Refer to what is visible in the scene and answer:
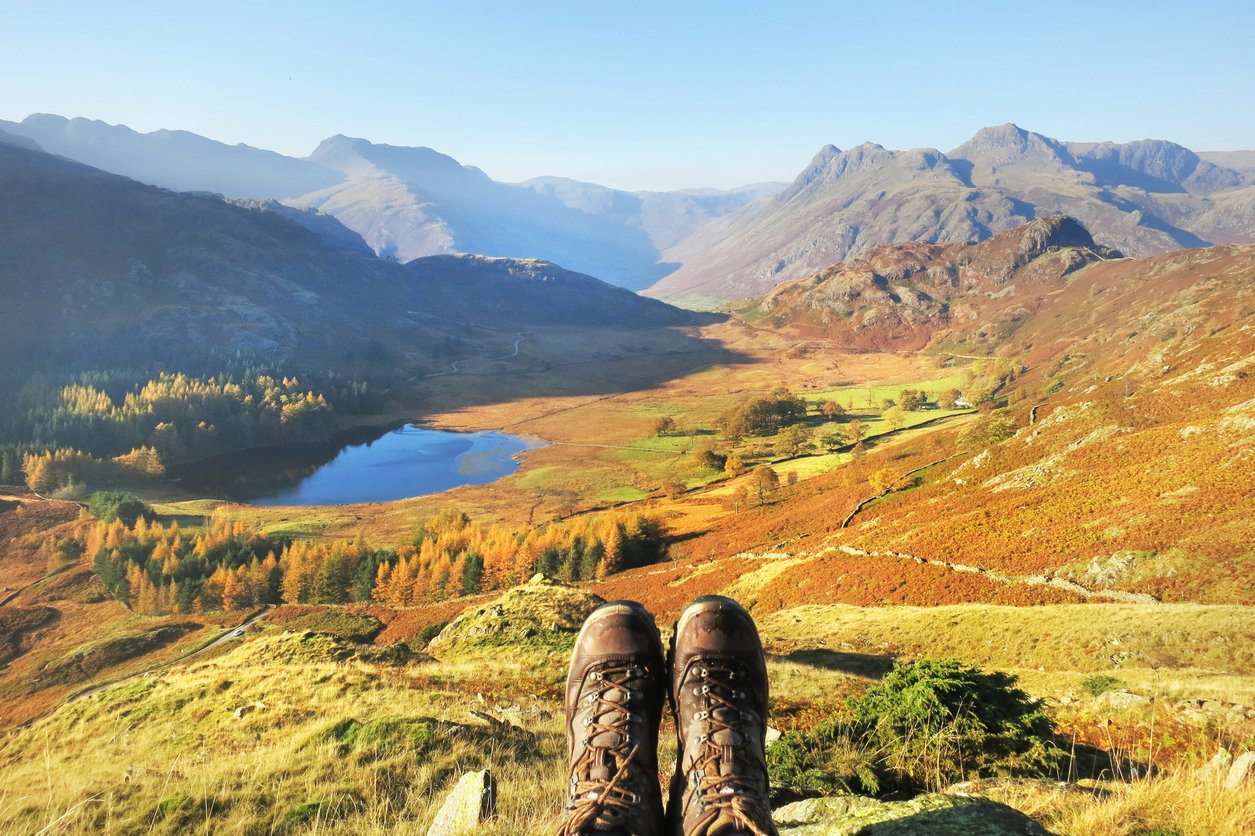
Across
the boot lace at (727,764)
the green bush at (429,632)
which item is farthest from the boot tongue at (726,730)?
the green bush at (429,632)

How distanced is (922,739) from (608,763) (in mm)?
4078

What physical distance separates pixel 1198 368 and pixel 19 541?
128m

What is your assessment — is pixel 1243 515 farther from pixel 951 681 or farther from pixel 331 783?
pixel 331 783

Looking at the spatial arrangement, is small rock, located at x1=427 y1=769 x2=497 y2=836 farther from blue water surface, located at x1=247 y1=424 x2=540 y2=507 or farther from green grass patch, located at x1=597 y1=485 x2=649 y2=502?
blue water surface, located at x1=247 y1=424 x2=540 y2=507

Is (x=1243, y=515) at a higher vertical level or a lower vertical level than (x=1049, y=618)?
higher

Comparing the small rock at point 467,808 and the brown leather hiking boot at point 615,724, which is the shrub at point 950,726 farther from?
the small rock at point 467,808

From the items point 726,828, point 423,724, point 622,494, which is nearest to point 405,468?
point 622,494

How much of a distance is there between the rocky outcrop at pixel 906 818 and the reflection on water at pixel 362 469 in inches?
3939

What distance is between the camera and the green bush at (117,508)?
78.1m

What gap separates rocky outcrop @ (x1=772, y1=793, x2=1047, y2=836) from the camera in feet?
12.7

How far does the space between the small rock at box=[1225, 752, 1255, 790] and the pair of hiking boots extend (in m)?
3.82

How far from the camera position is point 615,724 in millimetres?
5074

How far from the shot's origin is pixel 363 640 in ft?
147

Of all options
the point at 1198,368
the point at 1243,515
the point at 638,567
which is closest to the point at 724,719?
the point at 1243,515
